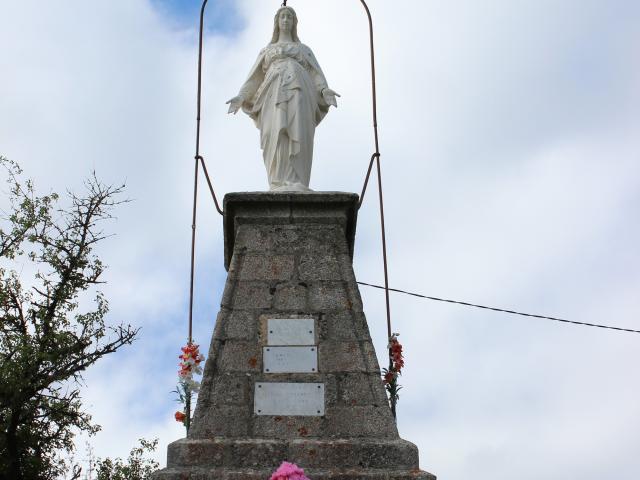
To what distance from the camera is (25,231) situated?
1255 cm

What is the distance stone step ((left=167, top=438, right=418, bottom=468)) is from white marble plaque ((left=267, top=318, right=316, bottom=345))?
92 cm

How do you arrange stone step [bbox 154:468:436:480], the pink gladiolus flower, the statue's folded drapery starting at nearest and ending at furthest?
the pink gladiolus flower → stone step [bbox 154:468:436:480] → the statue's folded drapery

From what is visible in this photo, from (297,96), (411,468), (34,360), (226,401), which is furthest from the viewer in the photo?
(34,360)

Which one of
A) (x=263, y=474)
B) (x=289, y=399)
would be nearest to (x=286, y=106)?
(x=289, y=399)

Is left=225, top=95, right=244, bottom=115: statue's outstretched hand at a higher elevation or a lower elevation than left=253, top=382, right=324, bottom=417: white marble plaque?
higher

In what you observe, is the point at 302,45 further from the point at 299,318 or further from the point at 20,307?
the point at 20,307

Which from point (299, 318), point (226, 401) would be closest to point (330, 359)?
point (299, 318)

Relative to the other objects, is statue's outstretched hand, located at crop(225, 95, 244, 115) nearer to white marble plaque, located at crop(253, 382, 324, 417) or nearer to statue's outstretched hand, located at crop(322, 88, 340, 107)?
statue's outstretched hand, located at crop(322, 88, 340, 107)

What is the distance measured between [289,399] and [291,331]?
60 centimetres

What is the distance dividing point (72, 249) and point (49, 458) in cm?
302

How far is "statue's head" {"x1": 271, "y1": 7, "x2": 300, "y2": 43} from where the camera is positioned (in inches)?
350

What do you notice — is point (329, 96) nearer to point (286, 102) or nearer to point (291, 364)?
point (286, 102)

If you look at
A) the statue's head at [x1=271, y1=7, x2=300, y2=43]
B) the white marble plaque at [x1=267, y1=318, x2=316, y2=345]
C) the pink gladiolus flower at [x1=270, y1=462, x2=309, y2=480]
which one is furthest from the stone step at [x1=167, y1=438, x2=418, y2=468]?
the statue's head at [x1=271, y1=7, x2=300, y2=43]

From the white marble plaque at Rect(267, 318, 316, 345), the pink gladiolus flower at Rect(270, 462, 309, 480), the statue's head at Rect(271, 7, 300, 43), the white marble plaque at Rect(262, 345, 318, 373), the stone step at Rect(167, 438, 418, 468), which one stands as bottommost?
the pink gladiolus flower at Rect(270, 462, 309, 480)
